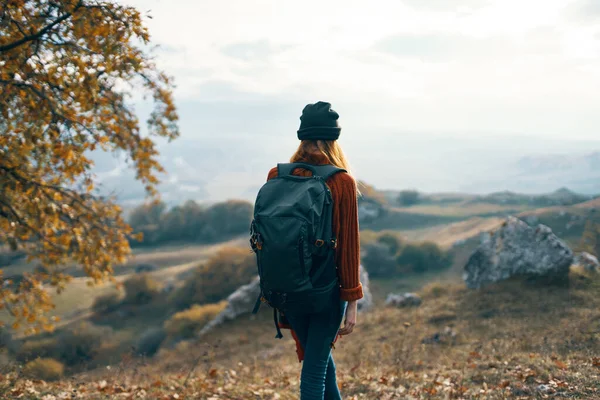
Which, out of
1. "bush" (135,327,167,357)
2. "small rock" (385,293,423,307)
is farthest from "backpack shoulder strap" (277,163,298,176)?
"bush" (135,327,167,357)

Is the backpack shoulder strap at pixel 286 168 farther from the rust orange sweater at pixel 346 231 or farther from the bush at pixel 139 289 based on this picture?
the bush at pixel 139 289

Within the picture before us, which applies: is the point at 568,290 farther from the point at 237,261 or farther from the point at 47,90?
the point at 237,261

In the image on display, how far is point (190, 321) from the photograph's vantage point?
31.3 meters

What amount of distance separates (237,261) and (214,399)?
35361 mm

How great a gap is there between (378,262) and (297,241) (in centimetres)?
→ 4345

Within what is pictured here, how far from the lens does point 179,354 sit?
20.6 meters

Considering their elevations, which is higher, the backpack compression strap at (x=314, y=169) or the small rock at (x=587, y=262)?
the backpack compression strap at (x=314, y=169)

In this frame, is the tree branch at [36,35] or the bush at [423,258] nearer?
the tree branch at [36,35]

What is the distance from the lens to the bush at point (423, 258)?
46.8m

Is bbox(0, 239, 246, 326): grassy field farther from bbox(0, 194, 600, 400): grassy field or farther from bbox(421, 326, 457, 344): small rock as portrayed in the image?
bbox(421, 326, 457, 344): small rock

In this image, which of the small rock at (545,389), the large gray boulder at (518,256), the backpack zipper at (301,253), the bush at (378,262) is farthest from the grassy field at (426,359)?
the bush at (378,262)

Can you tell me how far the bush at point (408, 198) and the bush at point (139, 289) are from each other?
72180 mm

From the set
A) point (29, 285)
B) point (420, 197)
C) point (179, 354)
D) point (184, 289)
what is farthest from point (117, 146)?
point (420, 197)

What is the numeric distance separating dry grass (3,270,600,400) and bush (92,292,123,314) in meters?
31.1
